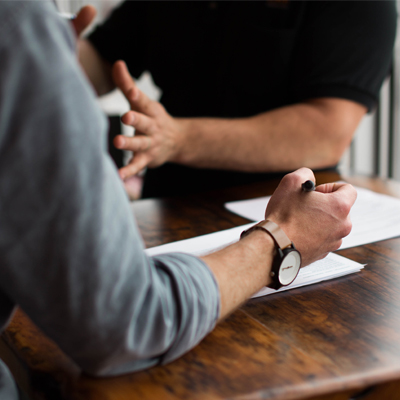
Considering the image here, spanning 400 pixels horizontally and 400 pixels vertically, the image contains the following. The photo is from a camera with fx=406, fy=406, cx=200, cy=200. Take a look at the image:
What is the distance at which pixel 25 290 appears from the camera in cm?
37

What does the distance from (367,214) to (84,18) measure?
821 mm

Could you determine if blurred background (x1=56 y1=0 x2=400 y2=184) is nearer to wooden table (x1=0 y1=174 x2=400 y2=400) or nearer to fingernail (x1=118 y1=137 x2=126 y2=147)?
fingernail (x1=118 y1=137 x2=126 y2=147)

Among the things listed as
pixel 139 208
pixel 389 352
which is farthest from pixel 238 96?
pixel 389 352

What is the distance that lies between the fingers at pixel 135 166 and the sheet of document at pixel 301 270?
27 cm

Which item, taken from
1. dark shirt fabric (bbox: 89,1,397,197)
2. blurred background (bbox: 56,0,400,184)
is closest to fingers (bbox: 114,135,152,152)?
dark shirt fabric (bbox: 89,1,397,197)

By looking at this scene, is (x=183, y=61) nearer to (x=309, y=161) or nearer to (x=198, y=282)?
(x=309, y=161)

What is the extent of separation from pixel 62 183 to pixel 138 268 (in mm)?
112

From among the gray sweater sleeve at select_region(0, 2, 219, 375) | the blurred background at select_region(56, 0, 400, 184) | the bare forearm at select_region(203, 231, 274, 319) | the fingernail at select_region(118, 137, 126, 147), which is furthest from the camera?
the blurred background at select_region(56, 0, 400, 184)

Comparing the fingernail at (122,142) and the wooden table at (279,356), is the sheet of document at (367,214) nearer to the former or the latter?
the wooden table at (279,356)

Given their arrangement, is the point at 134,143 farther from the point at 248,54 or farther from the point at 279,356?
the point at 279,356

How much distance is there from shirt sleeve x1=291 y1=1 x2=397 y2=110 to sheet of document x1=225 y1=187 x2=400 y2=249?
0.32 m

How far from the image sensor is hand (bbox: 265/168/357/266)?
0.59m

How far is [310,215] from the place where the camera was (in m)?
0.60

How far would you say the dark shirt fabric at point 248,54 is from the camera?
1.19 meters
